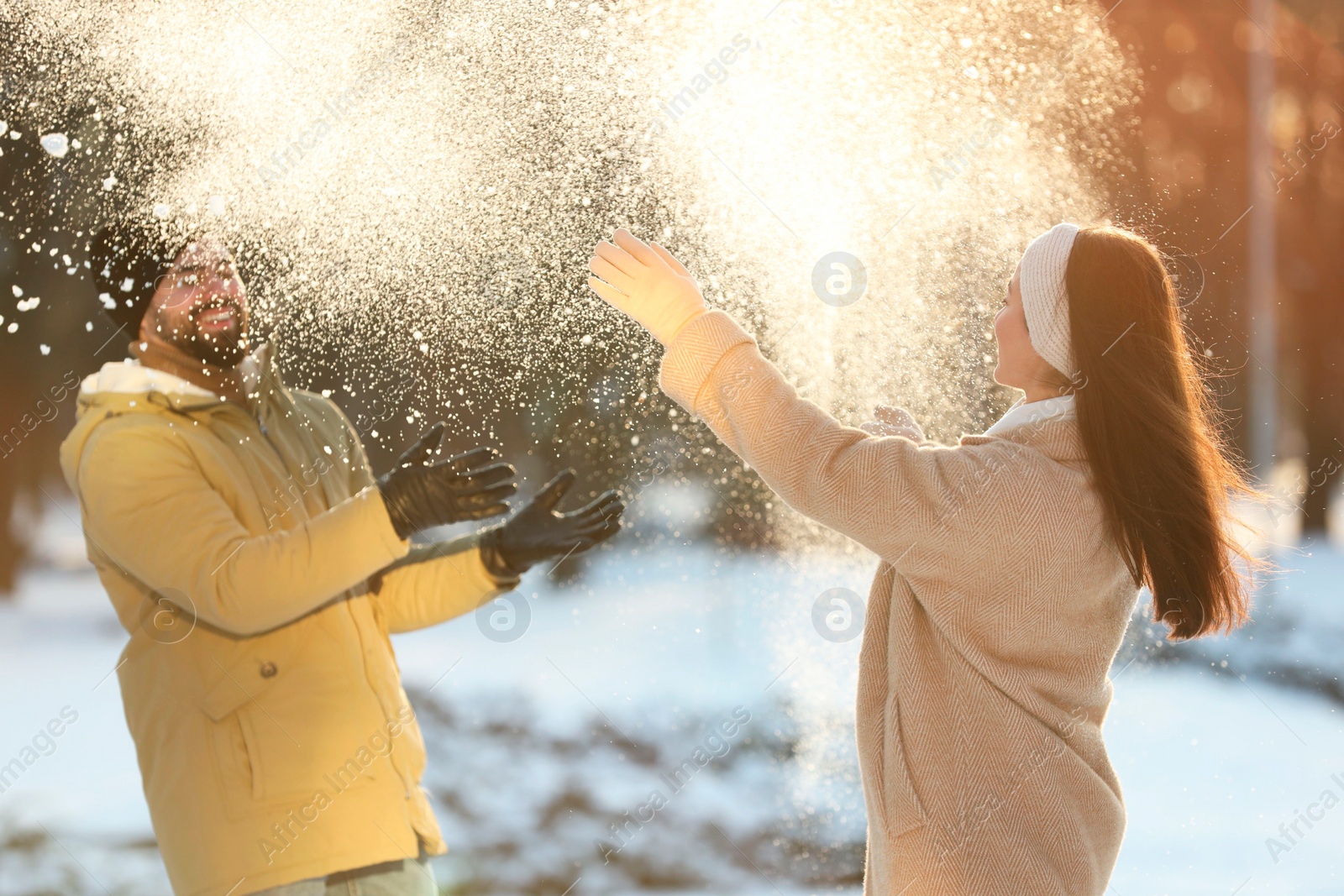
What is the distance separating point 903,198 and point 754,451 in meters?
1.77

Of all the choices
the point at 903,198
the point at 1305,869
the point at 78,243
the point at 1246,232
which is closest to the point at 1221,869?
the point at 1305,869

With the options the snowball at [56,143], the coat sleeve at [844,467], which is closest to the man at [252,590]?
the coat sleeve at [844,467]

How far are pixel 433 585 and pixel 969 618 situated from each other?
941 millimetres

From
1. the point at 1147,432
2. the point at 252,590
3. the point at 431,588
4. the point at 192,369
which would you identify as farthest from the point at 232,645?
the point at 1147,432

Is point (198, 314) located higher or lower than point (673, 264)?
higher

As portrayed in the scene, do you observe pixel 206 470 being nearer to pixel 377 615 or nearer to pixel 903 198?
pixel 377 615

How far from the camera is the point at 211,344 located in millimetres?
1667

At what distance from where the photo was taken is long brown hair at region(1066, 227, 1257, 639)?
1.19 metres

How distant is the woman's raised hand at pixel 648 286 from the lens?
127 cm

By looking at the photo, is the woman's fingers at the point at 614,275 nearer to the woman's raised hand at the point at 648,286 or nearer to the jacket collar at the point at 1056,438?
the woman's raised hand at the point at 648,286

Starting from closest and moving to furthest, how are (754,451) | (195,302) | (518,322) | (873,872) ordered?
(754,451) < (873,872) < (195,302) < (518,322)

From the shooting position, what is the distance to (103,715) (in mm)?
3594

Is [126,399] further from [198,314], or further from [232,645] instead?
[232,645]

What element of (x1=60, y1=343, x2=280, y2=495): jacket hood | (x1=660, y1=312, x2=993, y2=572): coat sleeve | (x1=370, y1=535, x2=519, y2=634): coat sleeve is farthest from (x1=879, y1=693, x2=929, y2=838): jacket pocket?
(x1=60, y1=343, x2=280, y2=495): jacket hood
